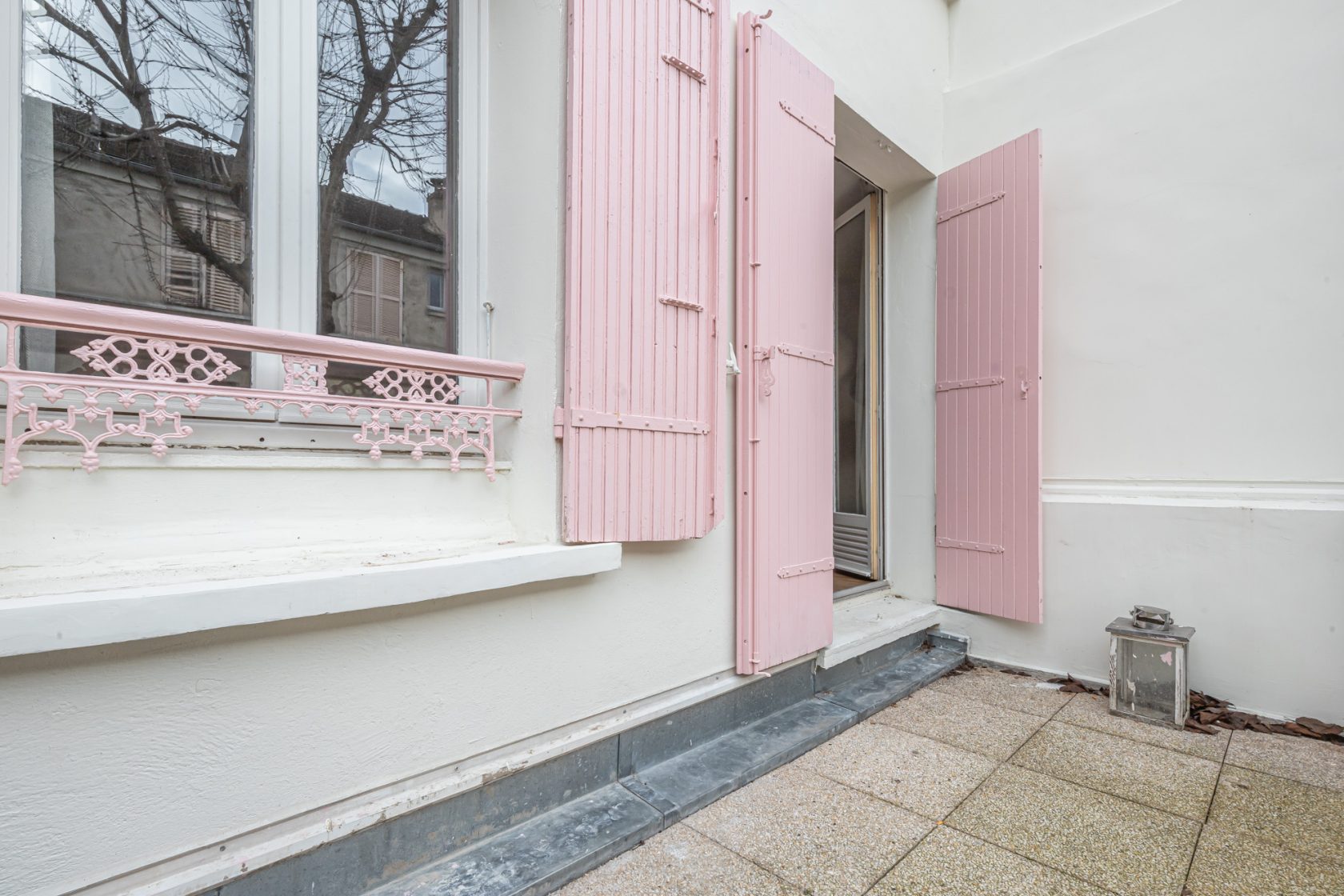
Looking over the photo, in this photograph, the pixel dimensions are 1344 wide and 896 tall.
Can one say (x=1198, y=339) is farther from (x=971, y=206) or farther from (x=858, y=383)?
(x=858, y=383)

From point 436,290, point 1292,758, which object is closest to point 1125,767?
point 1292,758

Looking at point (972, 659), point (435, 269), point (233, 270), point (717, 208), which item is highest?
point (717, 208)

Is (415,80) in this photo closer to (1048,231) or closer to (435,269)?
(435,269)

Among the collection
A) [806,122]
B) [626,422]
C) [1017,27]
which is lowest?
[626,422]

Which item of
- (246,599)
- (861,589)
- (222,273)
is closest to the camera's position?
(246,599)

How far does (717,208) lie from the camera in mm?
1952

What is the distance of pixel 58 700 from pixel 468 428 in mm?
922

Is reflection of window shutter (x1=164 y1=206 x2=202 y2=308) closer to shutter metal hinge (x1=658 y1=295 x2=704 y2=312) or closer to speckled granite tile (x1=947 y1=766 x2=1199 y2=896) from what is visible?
shutter metal hinge (x1=658 y1=295 x2=704 y2=312)

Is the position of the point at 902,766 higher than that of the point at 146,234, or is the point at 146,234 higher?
the point at 146,234

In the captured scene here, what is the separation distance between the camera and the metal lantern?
236 cm

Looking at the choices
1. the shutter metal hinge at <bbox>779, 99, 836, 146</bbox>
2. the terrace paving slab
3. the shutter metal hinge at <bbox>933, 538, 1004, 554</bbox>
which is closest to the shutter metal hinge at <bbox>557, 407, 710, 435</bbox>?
the terrace paving slab

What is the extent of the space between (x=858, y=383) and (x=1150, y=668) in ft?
6.71

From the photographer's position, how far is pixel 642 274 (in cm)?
175

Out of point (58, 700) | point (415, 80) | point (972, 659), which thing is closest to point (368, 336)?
point (415, 80)
